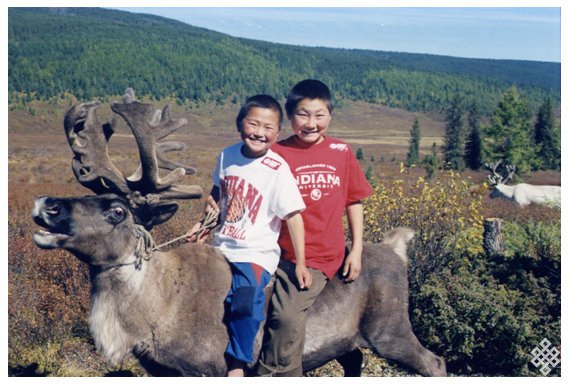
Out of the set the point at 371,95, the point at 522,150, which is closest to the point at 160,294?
the point at 522,150

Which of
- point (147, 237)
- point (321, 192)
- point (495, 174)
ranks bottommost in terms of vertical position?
point (495, 174)

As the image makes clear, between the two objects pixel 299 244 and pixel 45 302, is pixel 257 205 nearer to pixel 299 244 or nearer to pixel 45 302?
pixel 299 244

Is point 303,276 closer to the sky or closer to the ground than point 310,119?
closer to the ground

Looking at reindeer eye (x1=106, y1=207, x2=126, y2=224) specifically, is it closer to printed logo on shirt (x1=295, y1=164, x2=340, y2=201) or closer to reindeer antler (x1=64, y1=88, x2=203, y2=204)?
reindeer antler (x1=64, y1=88, x2=203, y2=204)

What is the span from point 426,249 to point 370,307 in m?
4.55

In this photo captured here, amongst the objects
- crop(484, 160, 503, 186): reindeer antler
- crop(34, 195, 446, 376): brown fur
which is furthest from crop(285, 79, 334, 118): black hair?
crop(484, 160, 503, 186): reindeer antler

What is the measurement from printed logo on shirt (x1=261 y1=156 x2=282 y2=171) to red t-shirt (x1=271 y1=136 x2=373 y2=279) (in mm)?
155

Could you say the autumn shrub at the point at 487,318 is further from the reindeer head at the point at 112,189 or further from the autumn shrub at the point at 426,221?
the reindeer head at the point at 112,189

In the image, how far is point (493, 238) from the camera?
11.0 m

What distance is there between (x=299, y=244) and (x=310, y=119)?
2.94ft

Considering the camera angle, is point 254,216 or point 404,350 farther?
point 404,350

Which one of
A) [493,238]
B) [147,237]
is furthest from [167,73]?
[147,237]

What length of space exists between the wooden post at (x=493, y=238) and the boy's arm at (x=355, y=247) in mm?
6440

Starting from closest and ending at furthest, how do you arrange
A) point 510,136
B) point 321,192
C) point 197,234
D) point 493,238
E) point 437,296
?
point 321,192
point 197,234
point 437,296
point 493,238
point 510,136
